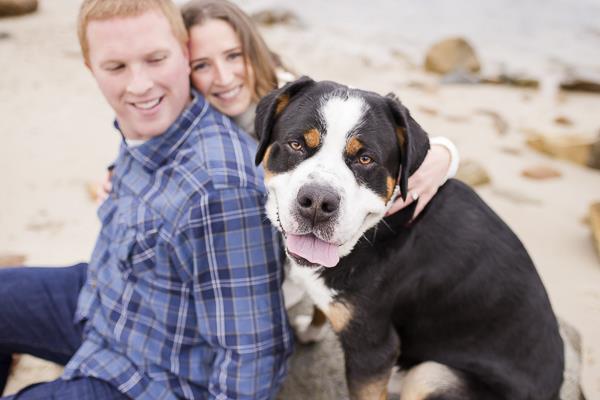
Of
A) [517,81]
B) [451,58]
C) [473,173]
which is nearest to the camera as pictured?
[473,173]

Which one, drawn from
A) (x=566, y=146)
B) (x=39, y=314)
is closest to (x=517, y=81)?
(x=566, y=146)

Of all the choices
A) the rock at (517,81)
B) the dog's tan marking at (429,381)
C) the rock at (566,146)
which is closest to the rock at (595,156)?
the rock at (566,146)

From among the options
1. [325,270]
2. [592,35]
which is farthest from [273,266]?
[592,35]

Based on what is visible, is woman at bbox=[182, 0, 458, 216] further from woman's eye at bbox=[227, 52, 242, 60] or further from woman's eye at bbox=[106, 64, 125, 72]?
woman's eye at bbox=[106, 64, 125, 72]

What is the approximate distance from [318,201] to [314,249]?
0.28m

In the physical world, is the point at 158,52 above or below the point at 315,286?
above

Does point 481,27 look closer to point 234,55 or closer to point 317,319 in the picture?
point 234,55

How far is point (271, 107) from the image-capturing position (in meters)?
2.37

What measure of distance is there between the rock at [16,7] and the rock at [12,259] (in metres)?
7.78

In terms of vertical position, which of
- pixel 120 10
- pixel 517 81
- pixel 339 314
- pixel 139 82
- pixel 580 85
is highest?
pixel 120 10

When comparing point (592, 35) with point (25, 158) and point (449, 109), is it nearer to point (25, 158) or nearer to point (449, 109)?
point (449, 109)

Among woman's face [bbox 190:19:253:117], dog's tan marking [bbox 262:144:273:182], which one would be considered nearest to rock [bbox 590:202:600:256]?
woman's face [bbox 190:19:253:117]

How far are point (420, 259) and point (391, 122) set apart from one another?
0.68 meters

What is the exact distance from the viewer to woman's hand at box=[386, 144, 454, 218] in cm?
→ 250
